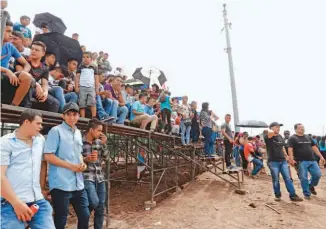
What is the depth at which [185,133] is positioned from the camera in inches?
427

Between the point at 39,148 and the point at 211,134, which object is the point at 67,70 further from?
the point at 211,134

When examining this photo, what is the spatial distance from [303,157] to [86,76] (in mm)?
6975

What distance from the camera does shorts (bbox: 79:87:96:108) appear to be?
5.50 meters

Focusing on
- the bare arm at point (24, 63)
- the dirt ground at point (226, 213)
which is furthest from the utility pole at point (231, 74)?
the bare arm at point (24, 63)

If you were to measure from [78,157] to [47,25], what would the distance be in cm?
549

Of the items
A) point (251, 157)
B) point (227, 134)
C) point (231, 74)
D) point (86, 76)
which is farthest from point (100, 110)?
point (231, 74)

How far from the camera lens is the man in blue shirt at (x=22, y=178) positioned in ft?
8.09

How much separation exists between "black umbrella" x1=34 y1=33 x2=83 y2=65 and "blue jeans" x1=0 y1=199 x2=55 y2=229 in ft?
10.3

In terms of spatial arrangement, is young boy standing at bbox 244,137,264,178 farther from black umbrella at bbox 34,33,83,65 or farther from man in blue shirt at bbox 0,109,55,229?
man in blue shirt at bbox 0,109,55,229

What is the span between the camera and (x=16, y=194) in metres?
2.61

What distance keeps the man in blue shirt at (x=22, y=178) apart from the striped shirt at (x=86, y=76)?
108 inches

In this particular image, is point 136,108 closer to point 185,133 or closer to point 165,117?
point 165,117

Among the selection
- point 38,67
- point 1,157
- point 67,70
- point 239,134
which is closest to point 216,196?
point 239,134

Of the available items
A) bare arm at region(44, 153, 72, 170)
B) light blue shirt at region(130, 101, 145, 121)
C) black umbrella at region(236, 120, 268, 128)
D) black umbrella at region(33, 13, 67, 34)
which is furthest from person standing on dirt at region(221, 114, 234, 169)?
black umbrella at region(236, 120, 268, 128)
